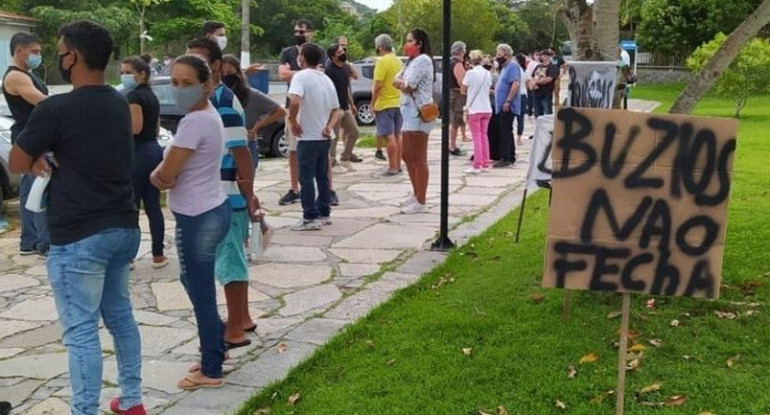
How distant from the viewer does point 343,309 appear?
5777 millimetres

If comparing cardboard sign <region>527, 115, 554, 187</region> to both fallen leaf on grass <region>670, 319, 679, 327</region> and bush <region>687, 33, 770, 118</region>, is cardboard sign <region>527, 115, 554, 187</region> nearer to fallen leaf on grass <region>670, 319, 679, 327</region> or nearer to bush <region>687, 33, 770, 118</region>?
fallen leaf on grass <region>670, 319, 679, 327</region>

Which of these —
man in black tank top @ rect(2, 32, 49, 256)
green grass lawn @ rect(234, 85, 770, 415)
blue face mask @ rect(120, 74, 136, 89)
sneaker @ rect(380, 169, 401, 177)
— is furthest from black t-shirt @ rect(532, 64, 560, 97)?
man in black tank top @ rect(2, 32, 49, 256)

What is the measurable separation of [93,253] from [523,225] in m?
5.08

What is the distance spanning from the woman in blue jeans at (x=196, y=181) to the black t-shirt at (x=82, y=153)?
16.4 inches

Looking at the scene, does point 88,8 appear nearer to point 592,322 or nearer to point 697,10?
point 697,10

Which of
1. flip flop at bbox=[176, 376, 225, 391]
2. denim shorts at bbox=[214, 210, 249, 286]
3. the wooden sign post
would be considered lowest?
flip flop at bbox=[176, 376, 225, 391]

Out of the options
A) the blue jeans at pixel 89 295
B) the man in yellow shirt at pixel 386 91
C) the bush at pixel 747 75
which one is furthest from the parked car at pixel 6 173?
the bush at pixel 747 75

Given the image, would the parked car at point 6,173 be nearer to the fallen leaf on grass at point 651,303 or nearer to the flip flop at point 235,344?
the flip flop at point 235,344

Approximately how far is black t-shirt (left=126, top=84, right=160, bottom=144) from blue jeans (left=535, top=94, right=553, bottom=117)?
12.0 meters

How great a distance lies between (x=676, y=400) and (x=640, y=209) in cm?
96

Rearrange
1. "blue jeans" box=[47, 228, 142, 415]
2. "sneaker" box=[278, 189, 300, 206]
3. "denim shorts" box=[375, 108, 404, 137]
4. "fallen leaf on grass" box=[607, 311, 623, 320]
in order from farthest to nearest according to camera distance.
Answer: "denim shorts" box=[375, 108, 404, 137], "sneaker" box=[278, 189, 300, 206], "fallen leaf on grass" box=[607, 311, 623, 320], "blue jeans" box=[47, 228, 142, 415]

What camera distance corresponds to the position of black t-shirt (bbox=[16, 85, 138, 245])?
3433 millimetres

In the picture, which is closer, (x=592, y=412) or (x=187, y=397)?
(x=592, y=412)

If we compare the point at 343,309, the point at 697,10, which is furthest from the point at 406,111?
the point at 697,10
